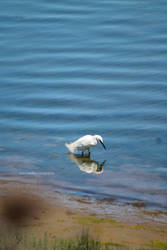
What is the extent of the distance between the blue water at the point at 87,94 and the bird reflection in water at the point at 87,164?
0.02m

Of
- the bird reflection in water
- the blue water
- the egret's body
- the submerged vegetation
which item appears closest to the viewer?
the submerged vegetation

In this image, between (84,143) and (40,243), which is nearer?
(40,243)

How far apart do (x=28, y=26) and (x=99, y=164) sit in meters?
11.1

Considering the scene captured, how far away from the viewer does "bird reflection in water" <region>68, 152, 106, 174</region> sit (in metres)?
11.1

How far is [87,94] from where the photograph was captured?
15242mm

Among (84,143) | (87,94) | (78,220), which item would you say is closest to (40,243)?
(78,220)

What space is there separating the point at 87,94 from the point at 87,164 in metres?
4.17

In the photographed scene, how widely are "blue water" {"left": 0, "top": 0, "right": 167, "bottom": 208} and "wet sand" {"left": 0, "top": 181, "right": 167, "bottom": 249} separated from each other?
2.06 ft

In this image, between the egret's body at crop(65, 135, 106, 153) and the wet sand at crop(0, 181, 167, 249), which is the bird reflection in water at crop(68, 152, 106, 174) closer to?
the egret's body at crop(65, 135, 106, 153)

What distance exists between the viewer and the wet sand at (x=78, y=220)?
7.82 m

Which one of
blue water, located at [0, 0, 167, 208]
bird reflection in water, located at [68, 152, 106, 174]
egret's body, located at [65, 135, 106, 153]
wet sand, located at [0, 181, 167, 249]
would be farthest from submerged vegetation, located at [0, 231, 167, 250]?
egret's body, located at [65, 135, 106, 153]

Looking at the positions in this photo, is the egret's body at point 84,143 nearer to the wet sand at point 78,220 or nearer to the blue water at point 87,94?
the blue water at point 87,94

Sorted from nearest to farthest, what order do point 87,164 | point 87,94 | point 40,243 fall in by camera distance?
point 40,243 → point 87,164 → point 87,94

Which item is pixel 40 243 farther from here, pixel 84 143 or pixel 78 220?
pixel 84 143
